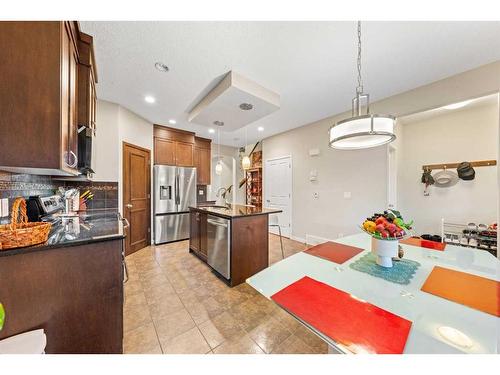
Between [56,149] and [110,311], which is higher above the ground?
[56,149]

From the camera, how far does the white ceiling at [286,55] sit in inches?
60.7

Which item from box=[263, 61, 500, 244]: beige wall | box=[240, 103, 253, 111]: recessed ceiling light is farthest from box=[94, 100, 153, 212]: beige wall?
box=[263, 61, 500, 244]: beige wall

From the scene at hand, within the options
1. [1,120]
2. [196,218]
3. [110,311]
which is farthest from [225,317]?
[1,120]

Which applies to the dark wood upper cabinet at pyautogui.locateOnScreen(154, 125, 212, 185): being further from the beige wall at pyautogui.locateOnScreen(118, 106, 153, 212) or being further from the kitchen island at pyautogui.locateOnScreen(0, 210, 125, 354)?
the kitchen island at pyautogui.locateOnScreen(0, 210, 125, 354)

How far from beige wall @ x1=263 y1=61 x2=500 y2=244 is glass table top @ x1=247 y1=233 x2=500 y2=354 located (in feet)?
5.95

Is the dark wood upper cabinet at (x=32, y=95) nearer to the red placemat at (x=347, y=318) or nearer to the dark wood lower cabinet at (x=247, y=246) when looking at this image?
the red placemat at (x=347, y=318)

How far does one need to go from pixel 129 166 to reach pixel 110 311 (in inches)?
110

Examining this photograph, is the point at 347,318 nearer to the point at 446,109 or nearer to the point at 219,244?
the point at 219,244

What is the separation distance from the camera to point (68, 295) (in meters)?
1.03

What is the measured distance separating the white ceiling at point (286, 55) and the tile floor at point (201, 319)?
262 centimetres

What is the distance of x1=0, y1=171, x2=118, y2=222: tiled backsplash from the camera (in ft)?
4.14

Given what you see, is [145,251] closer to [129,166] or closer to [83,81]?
[129,166]
